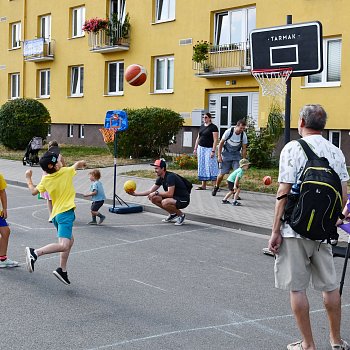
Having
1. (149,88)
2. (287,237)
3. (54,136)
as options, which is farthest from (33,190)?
(54,136)

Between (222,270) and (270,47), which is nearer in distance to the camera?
(222,270)

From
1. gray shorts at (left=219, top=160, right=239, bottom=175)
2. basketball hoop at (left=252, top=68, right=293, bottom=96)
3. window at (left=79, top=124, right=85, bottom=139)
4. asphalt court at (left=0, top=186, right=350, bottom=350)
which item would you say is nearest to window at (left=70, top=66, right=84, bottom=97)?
window at (left=79, top=124, right=85, bottom=139)

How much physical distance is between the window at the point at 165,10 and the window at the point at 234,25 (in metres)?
2.68

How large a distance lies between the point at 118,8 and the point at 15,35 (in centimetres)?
1080

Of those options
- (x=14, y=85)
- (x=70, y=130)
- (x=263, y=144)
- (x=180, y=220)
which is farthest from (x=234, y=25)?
(x=14, y=85)

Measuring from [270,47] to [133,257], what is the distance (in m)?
4.28

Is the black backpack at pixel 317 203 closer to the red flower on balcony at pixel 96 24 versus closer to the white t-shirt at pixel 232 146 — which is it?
the white t-shirt at pixel 232 146

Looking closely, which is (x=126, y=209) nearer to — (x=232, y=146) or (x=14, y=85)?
(x=232, y=146)

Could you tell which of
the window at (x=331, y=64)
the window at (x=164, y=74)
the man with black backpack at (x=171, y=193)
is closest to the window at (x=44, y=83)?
the window at (x=164, y=74)

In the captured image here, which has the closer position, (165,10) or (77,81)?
(165,10)

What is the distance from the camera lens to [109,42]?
28.7m

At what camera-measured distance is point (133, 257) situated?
830 cm

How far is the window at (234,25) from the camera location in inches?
922

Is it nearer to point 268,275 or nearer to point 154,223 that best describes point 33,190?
point 268,275
